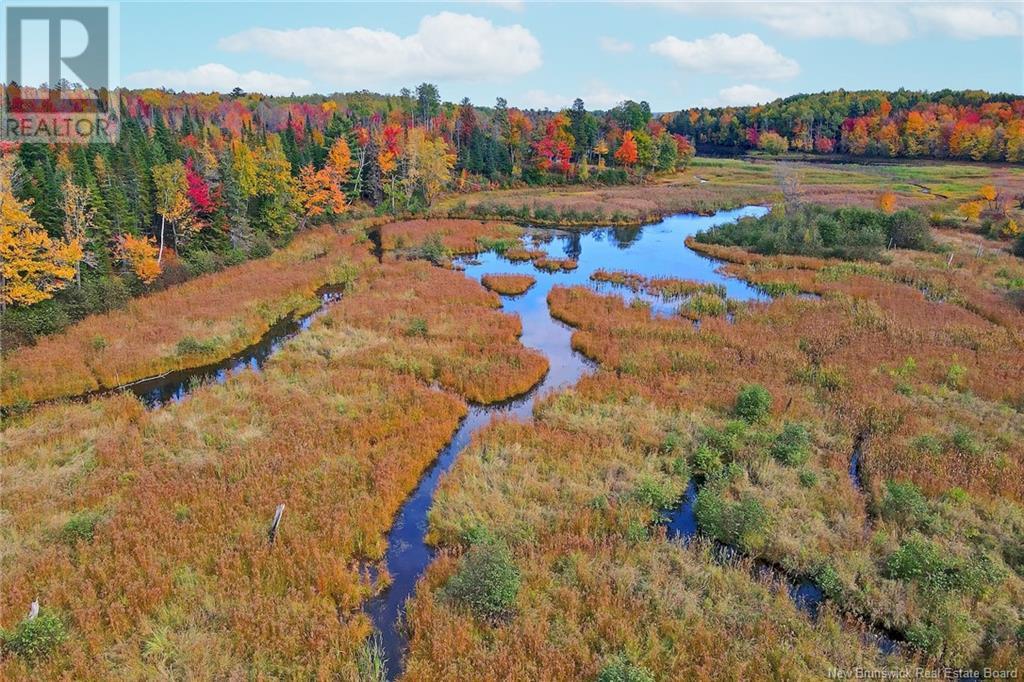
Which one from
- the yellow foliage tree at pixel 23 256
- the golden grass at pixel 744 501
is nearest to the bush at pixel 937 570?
the golden grass at pixel 744 501

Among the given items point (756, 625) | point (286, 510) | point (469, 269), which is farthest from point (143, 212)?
point (756, 625)

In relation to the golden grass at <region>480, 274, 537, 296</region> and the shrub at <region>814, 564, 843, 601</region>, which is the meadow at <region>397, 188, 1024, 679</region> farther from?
the golden grass at <region>480, 274, 537, 296</region>

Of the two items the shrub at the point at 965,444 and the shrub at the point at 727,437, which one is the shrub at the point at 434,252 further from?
the shrub at the point at 965,444

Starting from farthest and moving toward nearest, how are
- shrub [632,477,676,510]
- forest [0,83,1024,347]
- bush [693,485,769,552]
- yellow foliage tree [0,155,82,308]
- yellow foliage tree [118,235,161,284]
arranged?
yellow foliage tree [118,235,161,284], forest [0,83,1024,347], yellow foliage tree [0,155,82,308], shrub [632,477,676,510], bush [693,485,769,552]

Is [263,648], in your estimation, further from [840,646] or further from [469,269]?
[469,269]

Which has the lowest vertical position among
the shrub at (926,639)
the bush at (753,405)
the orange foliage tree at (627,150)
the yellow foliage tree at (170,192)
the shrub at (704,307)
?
the shrub at (926,639)

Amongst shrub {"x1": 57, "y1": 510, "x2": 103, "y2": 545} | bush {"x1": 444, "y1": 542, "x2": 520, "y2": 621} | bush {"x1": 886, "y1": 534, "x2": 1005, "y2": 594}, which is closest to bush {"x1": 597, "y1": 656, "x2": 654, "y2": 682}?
bush {"x1": 444, "y1": 542, "x2": 520, "y2": 621}
